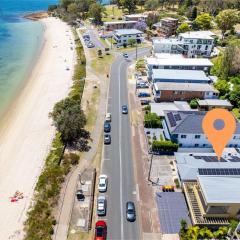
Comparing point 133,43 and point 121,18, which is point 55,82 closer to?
point 133,43

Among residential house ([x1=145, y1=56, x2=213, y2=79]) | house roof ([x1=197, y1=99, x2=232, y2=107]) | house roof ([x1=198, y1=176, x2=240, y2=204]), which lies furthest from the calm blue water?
house roof ([x1=198, y1=176, x2=240, y2=204])

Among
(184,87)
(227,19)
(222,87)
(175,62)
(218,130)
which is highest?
(227,19)

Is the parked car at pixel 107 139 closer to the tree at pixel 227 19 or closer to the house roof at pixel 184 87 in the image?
the house roof at pixel 184 87

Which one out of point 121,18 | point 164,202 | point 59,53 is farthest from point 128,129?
point 121,18

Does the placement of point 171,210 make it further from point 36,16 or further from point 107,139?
point 36,16

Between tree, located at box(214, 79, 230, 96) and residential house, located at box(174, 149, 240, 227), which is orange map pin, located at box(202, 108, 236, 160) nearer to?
residential house, located at box(174, 149, 240, 227)

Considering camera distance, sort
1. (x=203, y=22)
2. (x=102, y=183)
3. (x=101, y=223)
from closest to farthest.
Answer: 1. (x=101, y=223)
2. (x=102, y=183)
3. (x=203, y=22)

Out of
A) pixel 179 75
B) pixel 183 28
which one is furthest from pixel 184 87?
pixel 183 28
